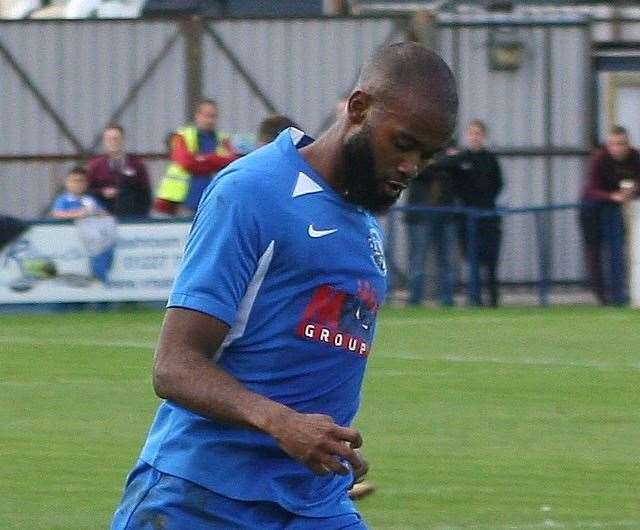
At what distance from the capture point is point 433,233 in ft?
64.6

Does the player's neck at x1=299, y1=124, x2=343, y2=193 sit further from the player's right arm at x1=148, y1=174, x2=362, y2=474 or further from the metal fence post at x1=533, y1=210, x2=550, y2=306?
the metal fence post at x1=533, y1=210, x2=550, y2=306

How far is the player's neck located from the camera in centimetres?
406

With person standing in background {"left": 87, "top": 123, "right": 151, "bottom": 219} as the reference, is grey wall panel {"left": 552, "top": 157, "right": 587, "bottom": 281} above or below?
below

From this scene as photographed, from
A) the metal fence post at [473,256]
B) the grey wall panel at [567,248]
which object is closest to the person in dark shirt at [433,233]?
the metal fence post at [473,256]

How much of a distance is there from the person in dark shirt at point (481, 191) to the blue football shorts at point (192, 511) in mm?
15475

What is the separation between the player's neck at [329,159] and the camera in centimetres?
406

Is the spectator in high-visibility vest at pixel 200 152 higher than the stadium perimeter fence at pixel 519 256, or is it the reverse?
the spectator in high-visibility vest at pixel 200 152

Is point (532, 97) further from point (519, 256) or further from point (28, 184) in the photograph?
point (28, 184)

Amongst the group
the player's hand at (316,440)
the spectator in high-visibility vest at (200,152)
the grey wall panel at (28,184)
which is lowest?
the grey wall panel at (28,184)

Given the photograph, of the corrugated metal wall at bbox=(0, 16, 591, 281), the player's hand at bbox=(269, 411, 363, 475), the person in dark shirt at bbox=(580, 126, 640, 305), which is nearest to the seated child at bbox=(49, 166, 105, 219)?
the corrugated metal wall at bbox=(0, 16, 591, 281)

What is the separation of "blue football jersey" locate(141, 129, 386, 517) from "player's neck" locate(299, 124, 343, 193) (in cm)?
2

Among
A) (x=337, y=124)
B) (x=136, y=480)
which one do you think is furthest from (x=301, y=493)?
(x=337, y=124)

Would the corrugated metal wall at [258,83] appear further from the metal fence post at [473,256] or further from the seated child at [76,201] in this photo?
the seated child at [76,201]

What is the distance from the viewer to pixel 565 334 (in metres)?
16.9
